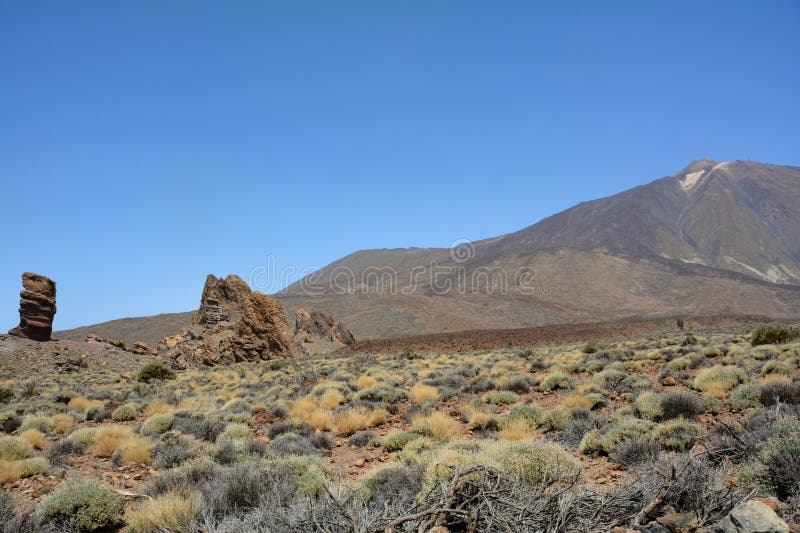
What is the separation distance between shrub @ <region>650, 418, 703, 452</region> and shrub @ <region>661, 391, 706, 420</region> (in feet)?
3.65

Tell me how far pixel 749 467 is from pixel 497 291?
9120 centimetres

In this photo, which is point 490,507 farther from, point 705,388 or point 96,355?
point 96,355

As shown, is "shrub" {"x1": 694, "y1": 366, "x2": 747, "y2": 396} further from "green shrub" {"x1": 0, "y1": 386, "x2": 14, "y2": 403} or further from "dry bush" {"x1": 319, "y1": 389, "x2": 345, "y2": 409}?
"green shrub" {"x1": 0, "y1": 386, "x2": 14, "y2": 403}

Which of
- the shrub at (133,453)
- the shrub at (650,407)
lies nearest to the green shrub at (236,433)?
the shrub at (133,453)

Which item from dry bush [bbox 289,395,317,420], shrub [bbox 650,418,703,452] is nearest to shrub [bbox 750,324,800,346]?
shrub [bbox 650,418,703,452]

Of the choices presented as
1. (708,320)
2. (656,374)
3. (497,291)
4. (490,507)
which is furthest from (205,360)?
(497,291)

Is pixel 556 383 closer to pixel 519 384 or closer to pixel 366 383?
pixel 519 384

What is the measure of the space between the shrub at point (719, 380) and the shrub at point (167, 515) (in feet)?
29.8

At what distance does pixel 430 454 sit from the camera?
246 inches

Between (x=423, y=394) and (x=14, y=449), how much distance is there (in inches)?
329

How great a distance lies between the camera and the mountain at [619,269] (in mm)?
75562

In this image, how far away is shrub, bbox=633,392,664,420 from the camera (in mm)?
7582

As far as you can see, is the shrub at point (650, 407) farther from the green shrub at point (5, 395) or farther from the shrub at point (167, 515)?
the green shrub at point (5, 395)

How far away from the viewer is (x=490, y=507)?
A: 3.08 metres
